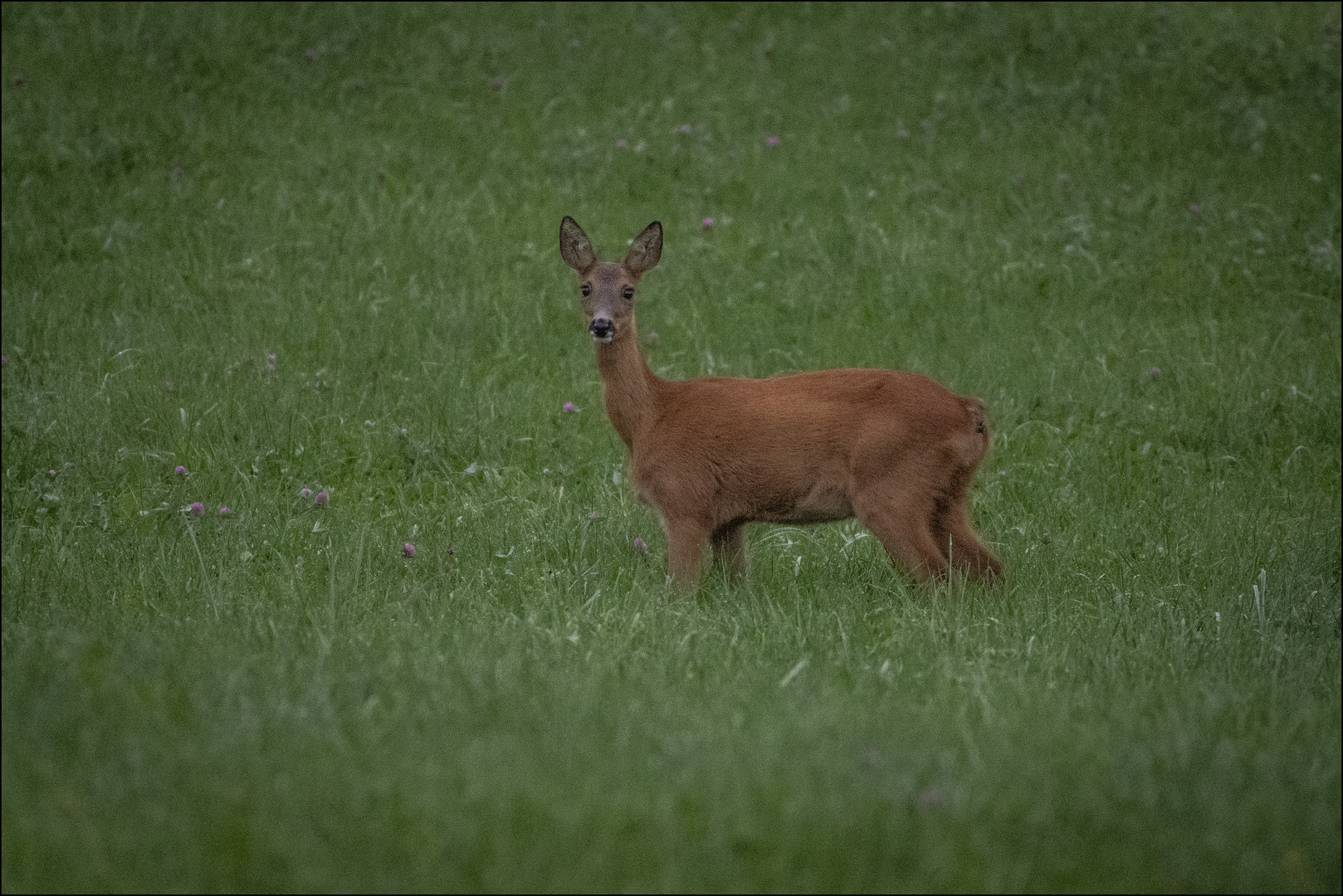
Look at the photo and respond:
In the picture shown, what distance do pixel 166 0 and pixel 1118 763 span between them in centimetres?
1215

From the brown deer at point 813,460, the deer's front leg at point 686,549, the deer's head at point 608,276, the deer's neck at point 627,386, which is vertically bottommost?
the deer's front leg at point 686,549

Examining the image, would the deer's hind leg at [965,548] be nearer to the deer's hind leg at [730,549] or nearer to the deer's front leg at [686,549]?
the deer's hind leg at [730,549]

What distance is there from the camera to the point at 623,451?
707cm

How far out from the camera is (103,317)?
8.44 meters

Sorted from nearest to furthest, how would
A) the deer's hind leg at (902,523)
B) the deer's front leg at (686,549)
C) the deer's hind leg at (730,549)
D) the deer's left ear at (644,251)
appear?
the deer's hind leg at (902,523)
the deer's front leg at (686,549)
the deer's hind leg at (730,549)
the deer's left ear at (644,251)

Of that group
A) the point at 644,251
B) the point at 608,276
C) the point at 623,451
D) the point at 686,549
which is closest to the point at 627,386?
the point at 608,276

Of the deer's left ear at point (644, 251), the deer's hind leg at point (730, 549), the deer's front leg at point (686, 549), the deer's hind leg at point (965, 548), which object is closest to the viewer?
the deer's front leg at point (686, 549)

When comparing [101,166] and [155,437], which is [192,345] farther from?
[101,166]

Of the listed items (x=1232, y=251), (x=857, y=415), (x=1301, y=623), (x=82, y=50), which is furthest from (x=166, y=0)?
(x=1301, y=623)

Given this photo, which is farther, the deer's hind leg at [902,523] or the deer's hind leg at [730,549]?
the deer's hind leg at [730,549]

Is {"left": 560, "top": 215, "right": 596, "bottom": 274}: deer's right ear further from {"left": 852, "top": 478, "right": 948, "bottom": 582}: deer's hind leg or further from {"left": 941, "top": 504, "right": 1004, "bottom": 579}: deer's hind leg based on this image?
{"left": 941, "top": 504, "right": 1004, "bottom": 579}: deer's hind leg

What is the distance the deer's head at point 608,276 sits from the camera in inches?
223

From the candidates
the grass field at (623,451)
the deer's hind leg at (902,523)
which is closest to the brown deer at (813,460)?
the deer's hind leg at (902,523)

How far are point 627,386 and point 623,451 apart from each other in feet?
4.54
